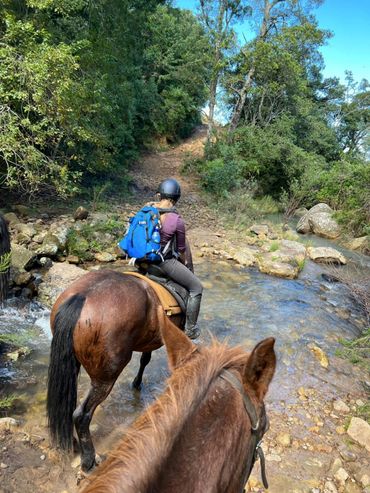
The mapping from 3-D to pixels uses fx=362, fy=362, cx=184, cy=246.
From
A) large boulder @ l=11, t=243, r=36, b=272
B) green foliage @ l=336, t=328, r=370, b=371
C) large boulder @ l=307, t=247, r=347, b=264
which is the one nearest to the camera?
green foliage @ l=336, t=328, r=370, b=371

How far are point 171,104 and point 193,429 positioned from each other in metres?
26.4

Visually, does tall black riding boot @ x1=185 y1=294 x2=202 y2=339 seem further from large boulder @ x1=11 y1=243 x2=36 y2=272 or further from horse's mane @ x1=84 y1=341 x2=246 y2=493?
large boulder @ x1=11 y1=243 x2=36 y2=272

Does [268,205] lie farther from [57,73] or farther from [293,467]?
[293,467]

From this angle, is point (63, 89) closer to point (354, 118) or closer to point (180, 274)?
point (180, 274)

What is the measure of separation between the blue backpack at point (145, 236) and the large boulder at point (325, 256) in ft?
30.7

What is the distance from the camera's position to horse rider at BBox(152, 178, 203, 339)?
4176 mm

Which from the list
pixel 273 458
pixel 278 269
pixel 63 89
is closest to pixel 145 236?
pixel 273 458

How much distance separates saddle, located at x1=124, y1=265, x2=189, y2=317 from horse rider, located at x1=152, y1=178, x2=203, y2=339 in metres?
0.07

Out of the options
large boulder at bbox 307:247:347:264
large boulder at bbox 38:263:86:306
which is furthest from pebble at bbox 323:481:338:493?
large boulder at bbox 307:247:347:264

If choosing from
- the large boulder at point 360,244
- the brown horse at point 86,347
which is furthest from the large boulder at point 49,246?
the large boulder at point 360,244

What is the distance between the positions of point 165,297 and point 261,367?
8.97 feet

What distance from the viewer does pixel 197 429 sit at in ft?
3.95

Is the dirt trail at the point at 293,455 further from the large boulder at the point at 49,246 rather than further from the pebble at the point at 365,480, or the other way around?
the large boulder at the point at 49,246

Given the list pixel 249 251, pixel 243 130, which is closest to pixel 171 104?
pixel 243 130
